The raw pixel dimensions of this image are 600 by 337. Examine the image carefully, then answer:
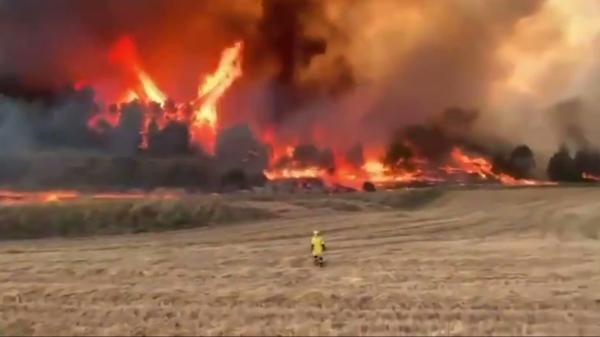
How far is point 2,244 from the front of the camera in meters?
10.5

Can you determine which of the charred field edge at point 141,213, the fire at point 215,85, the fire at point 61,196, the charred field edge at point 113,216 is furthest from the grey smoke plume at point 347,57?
the charred field edge at point 113,216

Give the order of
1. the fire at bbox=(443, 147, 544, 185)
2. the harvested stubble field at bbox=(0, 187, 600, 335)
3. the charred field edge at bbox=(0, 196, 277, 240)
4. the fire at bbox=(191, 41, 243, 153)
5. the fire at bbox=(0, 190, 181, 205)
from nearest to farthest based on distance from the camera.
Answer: the harvested stubble field at bbox=(0, 187, 600, 335), the charred field edge at bbox=(0, 196, 277, 240), the fire at bbox=(0, 190, 181, 205), the fire at bbox=(191, 41, 243, 153), the fire at bbox=(443, 147, 544, 185)

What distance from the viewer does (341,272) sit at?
8.40 meters

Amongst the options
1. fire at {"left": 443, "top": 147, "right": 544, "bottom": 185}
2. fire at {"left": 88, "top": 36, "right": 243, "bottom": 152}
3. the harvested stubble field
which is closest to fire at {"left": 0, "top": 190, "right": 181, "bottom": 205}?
fire at {"left": 88, "top": 36, "right": 243, "bottom": 152}

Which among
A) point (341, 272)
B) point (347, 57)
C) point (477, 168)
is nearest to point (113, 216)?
point (341, 272)

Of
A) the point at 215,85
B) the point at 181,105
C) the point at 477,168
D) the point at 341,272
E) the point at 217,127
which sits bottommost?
the point at 341,272

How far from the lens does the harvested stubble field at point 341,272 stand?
257 inches

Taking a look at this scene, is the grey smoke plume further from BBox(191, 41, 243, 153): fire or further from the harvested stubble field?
the harvested stubble field

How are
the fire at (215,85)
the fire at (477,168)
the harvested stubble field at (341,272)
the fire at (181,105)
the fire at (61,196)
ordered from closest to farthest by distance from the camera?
the harvested stubble field at (341,272) < the fire at (61,196) < the fire at (181,105) < the fire at (215,85) < the fire at (477,168)

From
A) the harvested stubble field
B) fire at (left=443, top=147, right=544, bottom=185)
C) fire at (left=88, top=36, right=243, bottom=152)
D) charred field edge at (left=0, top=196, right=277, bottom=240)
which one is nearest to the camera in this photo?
the harvested stubble field

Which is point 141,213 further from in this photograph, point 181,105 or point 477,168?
point 477,168

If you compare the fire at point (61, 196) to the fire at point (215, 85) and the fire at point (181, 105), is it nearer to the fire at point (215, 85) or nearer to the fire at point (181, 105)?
the fire at point (181, 105)

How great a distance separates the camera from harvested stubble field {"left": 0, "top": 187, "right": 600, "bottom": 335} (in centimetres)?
654

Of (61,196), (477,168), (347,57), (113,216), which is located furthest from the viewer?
(347,57)
